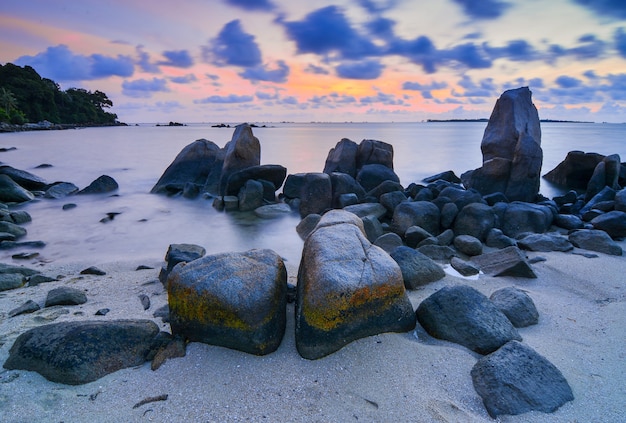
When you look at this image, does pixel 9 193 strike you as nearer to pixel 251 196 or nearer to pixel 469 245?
pixel 251 196

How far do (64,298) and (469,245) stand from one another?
19.1 ft

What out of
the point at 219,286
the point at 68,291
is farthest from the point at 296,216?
the point at 219,286

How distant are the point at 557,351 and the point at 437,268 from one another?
70.7 inches

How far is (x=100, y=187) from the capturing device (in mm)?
13617

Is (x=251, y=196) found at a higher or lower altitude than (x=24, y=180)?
lower

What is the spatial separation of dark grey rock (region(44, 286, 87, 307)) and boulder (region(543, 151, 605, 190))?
1529 cm

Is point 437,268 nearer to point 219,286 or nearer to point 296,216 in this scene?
point 219,286

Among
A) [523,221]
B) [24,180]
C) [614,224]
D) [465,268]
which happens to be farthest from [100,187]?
[614,224]

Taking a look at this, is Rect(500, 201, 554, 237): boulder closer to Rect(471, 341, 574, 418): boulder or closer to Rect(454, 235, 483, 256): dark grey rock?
Rect(454, 235, 483, 256): dark grey rock

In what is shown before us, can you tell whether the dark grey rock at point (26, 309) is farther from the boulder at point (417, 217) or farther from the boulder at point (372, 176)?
the boulder at point (372, 176)

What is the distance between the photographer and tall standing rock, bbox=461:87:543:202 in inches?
416

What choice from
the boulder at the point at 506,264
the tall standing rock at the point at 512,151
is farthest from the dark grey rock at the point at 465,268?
the tall standing rock at the point at 512,151

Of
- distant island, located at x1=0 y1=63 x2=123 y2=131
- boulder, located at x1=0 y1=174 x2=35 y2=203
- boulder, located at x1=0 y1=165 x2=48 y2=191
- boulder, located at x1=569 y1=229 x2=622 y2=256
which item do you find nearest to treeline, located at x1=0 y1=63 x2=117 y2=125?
distant island, located at x1=0 y1=63 x2=123 y2=131

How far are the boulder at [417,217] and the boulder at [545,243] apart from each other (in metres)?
1.54
